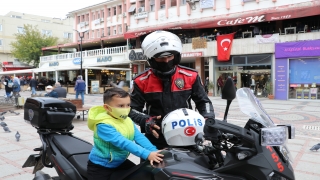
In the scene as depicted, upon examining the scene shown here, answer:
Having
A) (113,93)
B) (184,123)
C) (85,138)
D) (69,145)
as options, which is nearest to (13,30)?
(85,138)

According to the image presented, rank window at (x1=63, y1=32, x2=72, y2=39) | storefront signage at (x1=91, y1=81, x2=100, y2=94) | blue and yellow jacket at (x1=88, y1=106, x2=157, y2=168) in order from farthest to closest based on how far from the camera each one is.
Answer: window at (x1=63, y1=32, x2=72, y2=39)
storefront signage at (x1=91, y1=81, x2=100, y2=94)
blue and yellow jacket at (x1=88, y1=106, x2=157, y2=168)

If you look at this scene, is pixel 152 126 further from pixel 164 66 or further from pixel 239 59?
pixel 239 59

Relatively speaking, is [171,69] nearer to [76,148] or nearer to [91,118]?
[91,118]

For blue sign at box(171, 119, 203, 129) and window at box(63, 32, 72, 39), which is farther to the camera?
window at box(63, 32, 72, 39)

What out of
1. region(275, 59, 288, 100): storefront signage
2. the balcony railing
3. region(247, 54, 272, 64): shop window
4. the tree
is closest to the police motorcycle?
region(275, 59, 288, 100): storefront signage

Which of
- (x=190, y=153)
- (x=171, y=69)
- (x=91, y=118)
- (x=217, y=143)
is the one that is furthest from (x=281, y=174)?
(x=91, y=118)

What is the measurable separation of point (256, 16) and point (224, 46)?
115 inches

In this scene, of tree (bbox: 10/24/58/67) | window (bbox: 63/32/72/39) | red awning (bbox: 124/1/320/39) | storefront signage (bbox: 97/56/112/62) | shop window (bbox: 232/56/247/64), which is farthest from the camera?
window (bbox: 63/32/72/39)

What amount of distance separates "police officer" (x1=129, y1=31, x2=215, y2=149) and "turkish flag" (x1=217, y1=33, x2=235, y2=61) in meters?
18.2

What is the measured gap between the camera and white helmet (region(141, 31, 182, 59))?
2.35 metres

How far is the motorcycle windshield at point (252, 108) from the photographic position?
181cm

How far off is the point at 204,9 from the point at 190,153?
→ 70.6 feet

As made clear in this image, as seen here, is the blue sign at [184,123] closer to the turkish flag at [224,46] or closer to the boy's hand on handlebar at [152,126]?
the boy's hand on handlebar at [152,126]

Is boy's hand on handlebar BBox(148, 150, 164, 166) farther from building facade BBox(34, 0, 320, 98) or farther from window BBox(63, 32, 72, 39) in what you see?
window BBox(63, 32, 72, 39)
